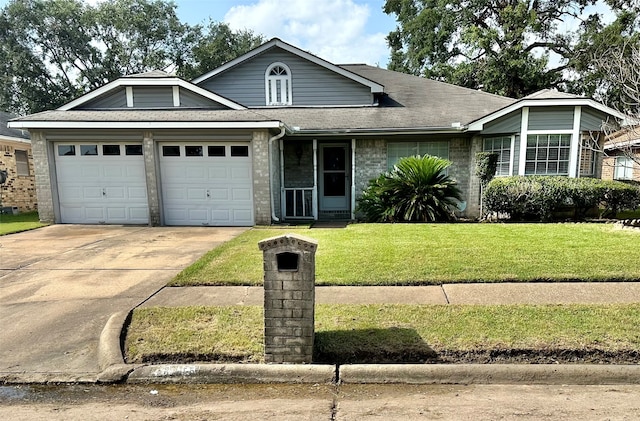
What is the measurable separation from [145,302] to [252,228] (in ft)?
19.2

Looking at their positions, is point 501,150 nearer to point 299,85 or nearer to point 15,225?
point 299,85

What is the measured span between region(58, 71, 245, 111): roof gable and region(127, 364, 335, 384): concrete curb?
31.8 ft

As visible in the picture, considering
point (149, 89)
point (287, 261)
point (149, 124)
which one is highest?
point (149, 89)

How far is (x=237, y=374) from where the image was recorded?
3.28 meters

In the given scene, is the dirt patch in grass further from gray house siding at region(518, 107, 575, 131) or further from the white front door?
the white front door

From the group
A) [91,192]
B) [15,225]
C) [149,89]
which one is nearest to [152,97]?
[149,89]

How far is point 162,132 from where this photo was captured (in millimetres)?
10781

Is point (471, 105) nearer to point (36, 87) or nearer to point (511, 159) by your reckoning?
point (511, 159)

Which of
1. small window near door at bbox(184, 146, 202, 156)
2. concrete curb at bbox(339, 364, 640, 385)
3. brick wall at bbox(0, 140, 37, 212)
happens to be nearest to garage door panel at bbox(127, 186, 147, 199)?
small window near door at bbox(184, 146, 202, 156)

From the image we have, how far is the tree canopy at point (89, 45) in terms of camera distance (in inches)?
1034

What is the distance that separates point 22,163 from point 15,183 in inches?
39.0

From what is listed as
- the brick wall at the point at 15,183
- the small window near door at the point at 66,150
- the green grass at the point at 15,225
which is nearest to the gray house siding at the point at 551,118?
the small window near door at the point at 66,150

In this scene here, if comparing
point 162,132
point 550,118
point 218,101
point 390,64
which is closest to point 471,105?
point 550,118

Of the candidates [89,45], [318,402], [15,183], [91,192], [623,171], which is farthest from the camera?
[89,45]
